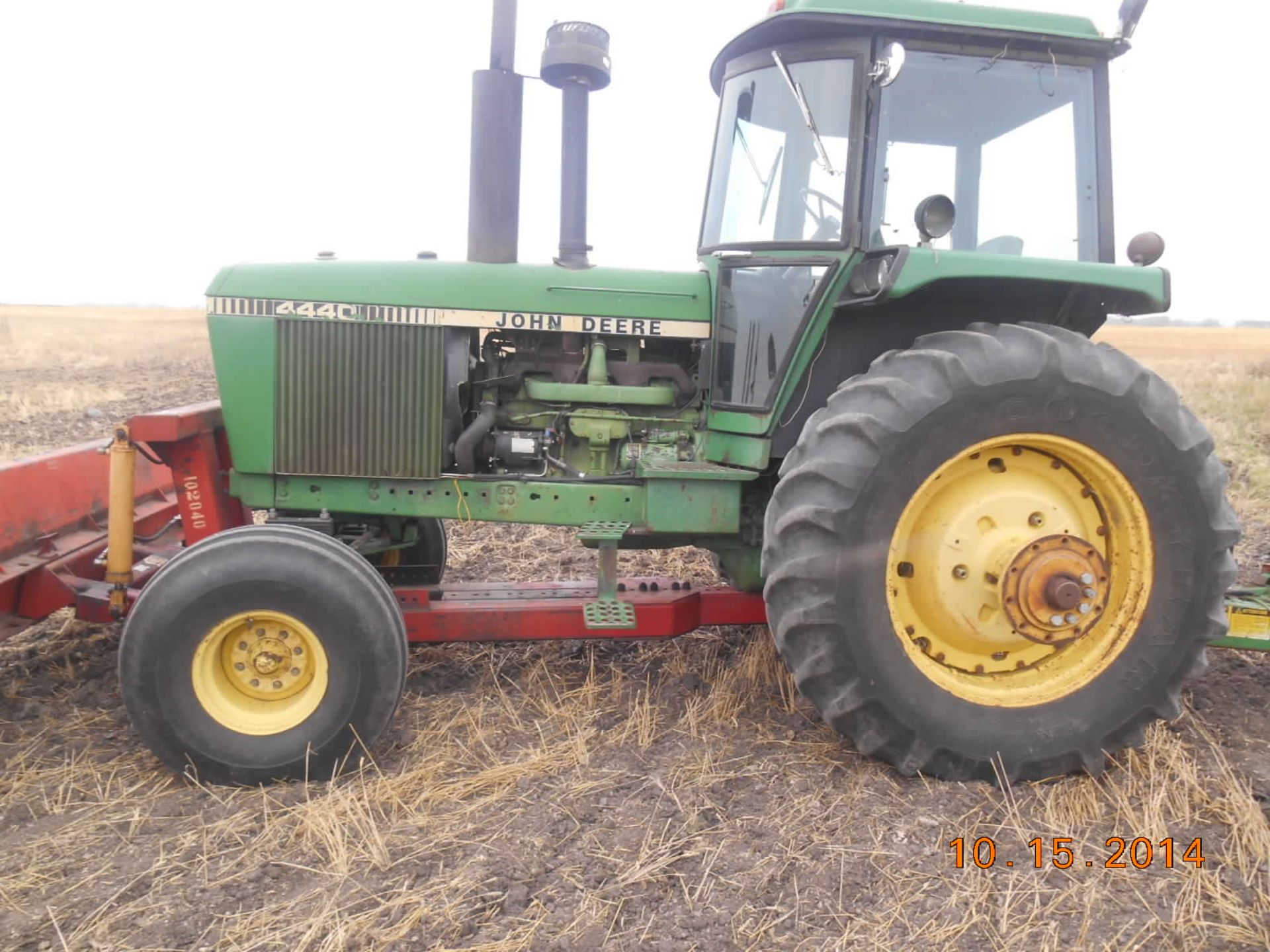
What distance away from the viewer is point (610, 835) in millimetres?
2516

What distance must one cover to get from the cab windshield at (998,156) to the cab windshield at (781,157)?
0.59ft

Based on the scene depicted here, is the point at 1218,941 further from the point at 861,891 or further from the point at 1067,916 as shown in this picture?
the point at 861,891

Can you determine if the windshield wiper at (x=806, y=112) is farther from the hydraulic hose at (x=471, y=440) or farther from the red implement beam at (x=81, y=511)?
the red implement beam at (x=81, y=511)

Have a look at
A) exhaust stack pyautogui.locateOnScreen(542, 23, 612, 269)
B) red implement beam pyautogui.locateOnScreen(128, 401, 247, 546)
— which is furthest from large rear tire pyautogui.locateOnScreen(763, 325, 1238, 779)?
red implement beam pyautogui.locateOnScreen(128, 401, 247, 546)

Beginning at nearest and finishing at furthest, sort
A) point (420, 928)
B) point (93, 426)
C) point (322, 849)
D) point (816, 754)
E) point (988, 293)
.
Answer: point (420, 928) < point (322, 849) < point (816, 754) < point (988, 293) < point (93, 426)

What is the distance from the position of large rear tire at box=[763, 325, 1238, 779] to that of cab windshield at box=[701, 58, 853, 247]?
2.17 ft

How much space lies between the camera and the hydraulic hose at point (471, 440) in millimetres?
3441

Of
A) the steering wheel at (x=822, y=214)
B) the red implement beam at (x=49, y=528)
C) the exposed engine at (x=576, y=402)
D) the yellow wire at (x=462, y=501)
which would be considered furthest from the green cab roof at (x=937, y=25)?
the red implement beam at (x=49, y=528)

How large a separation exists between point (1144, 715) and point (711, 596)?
1.48m

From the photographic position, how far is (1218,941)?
84.7 inches

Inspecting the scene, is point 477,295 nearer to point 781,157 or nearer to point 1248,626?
point 781,157

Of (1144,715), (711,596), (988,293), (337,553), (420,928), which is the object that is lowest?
(420,928)

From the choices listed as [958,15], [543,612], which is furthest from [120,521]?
[958,15]

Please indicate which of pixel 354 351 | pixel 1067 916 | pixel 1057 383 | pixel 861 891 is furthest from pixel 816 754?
pixel 354 351
